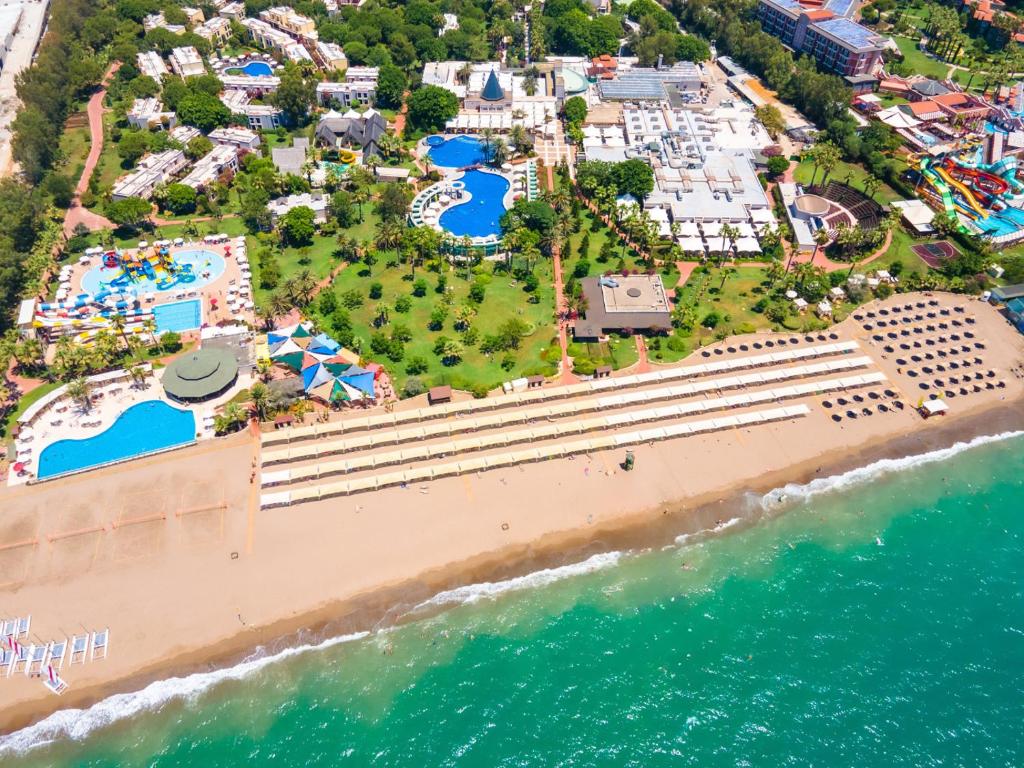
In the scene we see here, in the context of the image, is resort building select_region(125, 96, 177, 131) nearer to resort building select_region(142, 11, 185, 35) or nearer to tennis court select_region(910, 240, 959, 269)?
resort building select_region(142, 11, 185, 35)

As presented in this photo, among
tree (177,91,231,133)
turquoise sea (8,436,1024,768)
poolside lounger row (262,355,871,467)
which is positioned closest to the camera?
turquoise sea (8,436,1024,768)

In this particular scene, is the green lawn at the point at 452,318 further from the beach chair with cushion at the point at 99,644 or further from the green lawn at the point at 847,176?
the green lawn at the point at 847,176

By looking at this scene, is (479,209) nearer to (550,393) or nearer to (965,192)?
(550,393)

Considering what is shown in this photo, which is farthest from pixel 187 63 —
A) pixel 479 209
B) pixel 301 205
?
pixel 479 209

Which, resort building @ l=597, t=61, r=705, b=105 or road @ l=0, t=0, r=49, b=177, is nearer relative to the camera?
road @ l=0, t=0, r=49, b=177

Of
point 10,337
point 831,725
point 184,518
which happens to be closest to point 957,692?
point 831,725

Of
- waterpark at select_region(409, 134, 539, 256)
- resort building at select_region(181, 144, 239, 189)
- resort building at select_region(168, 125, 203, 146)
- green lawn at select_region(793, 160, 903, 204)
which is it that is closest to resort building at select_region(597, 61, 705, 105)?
A: green lawn at select_region(793, 160, 903, 204)

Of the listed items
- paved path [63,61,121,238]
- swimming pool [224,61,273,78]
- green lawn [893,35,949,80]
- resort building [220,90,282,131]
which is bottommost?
paved path [63,61,121,238]
